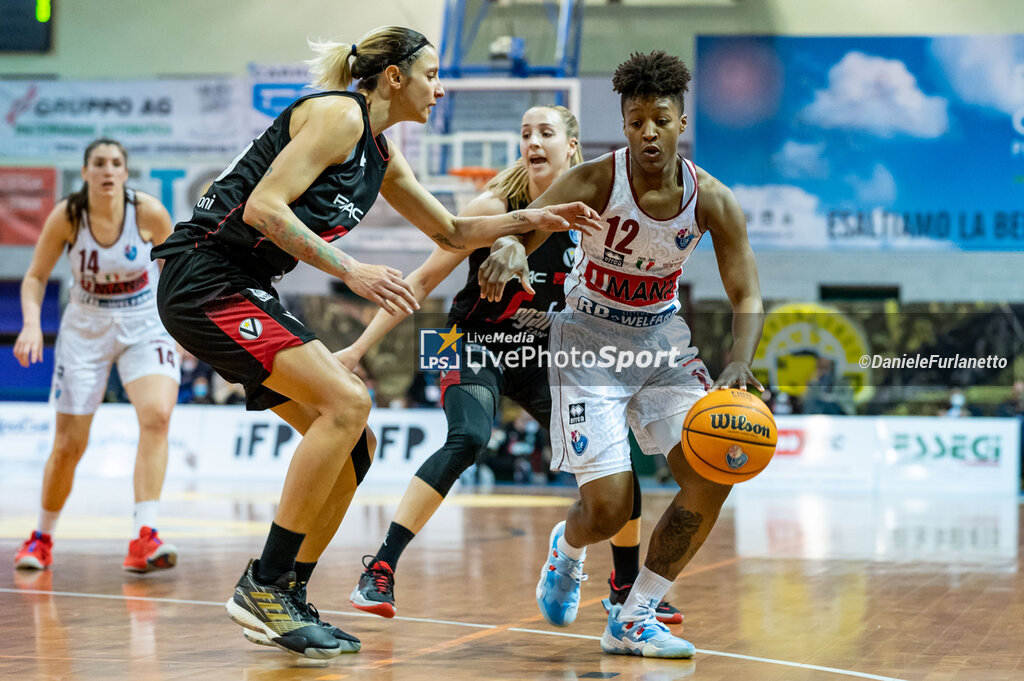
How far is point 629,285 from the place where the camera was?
431cm

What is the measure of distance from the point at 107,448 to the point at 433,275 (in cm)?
1035

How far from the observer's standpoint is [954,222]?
15203 mm

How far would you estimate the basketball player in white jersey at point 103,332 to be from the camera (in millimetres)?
6145

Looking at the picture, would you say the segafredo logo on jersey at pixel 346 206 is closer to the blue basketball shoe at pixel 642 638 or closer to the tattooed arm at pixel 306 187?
the tattooed arm at pixel 306 187

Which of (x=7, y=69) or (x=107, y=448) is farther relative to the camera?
(x=7, y=69)

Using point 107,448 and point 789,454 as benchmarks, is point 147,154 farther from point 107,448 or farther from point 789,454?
point 789,454

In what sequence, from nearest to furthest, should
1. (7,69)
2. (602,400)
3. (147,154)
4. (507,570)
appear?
(602,400), (507,570), (147,154), (7,69)

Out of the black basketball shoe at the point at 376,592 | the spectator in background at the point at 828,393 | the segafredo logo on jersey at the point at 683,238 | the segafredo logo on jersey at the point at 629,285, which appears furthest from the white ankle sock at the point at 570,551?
the spectator in background at the point at 828,393

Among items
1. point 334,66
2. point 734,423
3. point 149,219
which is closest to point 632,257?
point 734,423

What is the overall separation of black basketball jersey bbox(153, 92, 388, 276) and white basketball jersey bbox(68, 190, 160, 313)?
7.89 feet

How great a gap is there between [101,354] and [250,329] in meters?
2.86

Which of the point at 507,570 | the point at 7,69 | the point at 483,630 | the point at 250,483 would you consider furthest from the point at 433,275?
the point at 7,69

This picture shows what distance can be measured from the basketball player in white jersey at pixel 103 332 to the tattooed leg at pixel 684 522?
299cm

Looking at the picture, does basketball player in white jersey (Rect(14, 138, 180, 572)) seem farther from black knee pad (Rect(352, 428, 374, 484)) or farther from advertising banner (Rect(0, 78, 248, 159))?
advertising banner (Rect(0, 78, 248, 159))
